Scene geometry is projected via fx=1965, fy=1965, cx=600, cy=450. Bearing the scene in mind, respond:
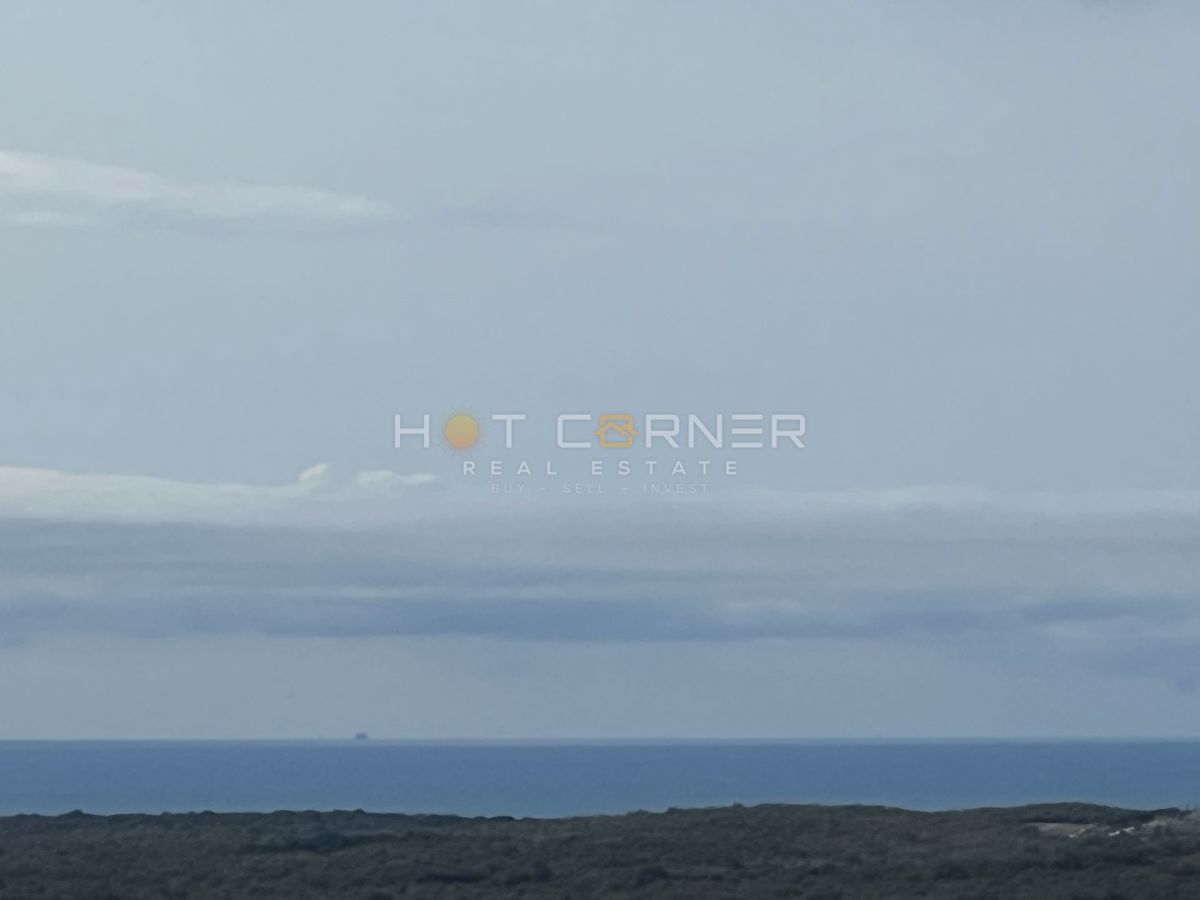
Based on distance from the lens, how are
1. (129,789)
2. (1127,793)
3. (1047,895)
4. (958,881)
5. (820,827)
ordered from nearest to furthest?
(1047,895) < (958,881) < (820,827) < (1127,793) < (129,789)

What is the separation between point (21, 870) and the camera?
1617 inches

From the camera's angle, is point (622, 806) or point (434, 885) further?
point (622, 806)

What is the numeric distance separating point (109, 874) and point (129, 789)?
156 meters

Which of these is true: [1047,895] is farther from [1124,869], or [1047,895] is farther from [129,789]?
[129,789]

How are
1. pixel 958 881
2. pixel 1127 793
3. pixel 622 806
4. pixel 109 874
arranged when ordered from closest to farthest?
pixel 958 881
pixel 109 874
pixel 622 806
pixel 1127 793

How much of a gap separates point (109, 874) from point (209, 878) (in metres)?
2.42

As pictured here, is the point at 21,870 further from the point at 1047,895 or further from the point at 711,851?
the point at 1047,895

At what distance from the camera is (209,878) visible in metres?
39.9

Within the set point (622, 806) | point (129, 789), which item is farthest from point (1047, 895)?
point (129, 789)

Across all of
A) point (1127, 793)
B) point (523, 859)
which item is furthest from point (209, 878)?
point (1127, 793)

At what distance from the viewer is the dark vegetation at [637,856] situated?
37.5 m

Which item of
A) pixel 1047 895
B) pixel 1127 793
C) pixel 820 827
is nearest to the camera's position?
pixel 1047 895

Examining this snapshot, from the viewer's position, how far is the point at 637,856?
4159cm

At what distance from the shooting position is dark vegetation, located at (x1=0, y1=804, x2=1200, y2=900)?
123 feet
